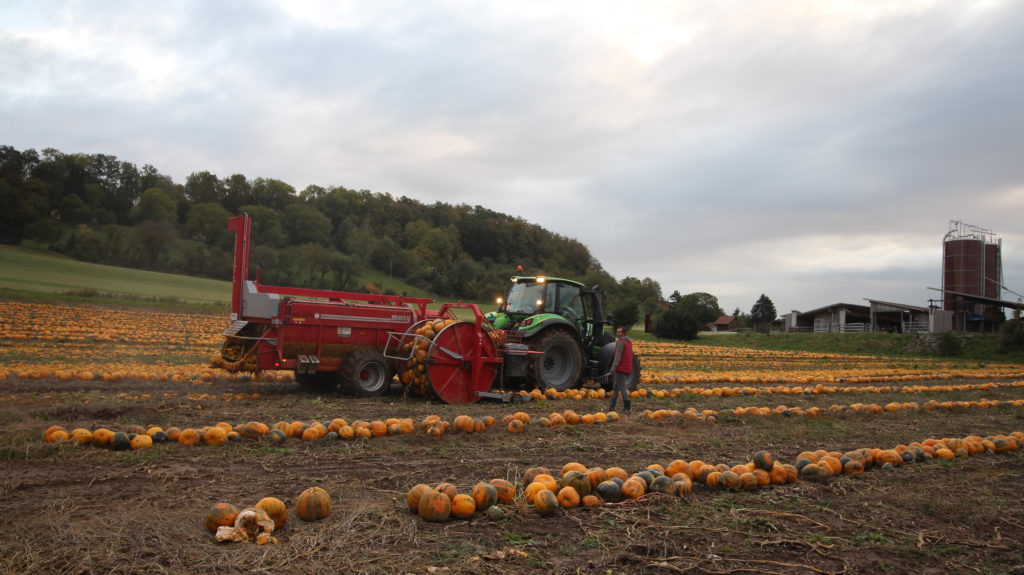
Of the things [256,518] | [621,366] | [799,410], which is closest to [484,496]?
[256,518]

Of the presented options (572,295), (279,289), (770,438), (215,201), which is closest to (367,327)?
(279,289)

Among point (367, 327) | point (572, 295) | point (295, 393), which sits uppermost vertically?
point (572, 295)

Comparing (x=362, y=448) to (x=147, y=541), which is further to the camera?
(x=362, y=448)

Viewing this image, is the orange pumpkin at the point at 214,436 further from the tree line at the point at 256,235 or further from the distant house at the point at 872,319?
the distant house at the point at 872,319

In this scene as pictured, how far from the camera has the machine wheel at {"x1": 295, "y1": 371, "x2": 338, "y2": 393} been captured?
39.2 feet

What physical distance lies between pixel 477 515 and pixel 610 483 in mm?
1106

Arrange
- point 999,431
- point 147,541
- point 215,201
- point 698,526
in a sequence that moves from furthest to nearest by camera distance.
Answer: point 215,201, point 999,431, point 698,526, point 147,541

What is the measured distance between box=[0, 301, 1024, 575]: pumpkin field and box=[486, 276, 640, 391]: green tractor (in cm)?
148

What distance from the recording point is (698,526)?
4281mm

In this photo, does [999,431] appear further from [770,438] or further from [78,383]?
[78,383]

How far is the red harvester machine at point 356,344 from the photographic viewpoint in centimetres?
1038

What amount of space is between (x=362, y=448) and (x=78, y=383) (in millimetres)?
7660

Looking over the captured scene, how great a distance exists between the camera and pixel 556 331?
11.9 m

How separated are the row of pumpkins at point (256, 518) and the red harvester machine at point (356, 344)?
6.08 m
